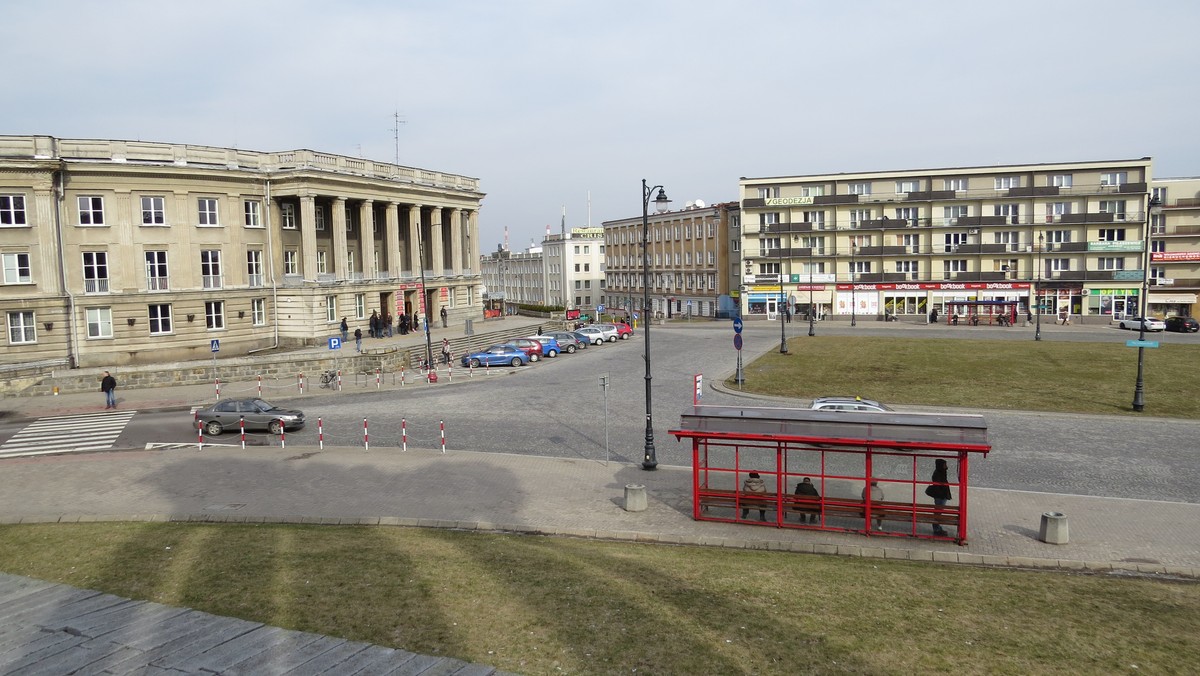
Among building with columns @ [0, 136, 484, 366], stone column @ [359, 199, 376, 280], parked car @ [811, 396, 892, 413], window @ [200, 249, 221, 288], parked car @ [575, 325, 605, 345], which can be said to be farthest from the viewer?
stone column @ [359, 199, 376, 280]

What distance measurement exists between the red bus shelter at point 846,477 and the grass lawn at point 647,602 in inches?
77.5

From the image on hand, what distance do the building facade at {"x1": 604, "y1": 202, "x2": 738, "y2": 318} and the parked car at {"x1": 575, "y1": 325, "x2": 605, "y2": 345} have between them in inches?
827

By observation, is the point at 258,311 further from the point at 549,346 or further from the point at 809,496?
the point at 809,496

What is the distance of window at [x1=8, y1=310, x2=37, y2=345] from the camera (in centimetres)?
4178

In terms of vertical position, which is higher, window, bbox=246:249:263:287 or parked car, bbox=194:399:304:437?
window, bbox=246:249:263:287

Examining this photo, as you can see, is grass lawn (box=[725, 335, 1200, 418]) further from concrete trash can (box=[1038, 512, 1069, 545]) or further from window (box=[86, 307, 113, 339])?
window (box=[86, 307, 113, 339])

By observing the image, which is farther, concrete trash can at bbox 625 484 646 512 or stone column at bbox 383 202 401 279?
stone column at bbox 383 202 401 279

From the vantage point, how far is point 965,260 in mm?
73750

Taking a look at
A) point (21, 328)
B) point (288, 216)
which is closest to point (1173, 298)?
point (288, 216)

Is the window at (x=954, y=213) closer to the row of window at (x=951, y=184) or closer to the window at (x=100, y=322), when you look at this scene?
the row of window at (x=951, y=184)

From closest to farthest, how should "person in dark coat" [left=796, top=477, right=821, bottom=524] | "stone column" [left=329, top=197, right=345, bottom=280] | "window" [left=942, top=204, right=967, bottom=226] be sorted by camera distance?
"person in dark coat" [left=796, top=477, right=821, bottom=524] < "stone column" [left=329, top=197, right=345, bottom=280] < "window" [left=942, top=204, right=967, bottom=226]

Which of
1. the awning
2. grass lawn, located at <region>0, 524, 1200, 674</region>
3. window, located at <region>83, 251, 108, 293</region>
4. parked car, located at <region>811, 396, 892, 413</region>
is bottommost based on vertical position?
grass lawn, located at <region>0, 524, 1200, 674</region>

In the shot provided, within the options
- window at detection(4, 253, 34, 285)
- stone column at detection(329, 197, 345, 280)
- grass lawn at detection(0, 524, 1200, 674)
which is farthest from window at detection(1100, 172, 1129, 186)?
window at detection(4, 253, 34, 285)

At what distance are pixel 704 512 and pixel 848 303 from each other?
64131 millimetres
